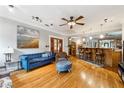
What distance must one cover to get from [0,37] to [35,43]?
7.06 feet

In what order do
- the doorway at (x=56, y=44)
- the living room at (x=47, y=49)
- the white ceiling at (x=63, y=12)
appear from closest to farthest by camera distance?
the living room at (x=47, y=49), the white ceiling at (x=63, y=12), the doorway at (x=56, y=44)

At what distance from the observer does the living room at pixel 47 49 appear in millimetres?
3341

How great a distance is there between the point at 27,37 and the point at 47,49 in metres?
2.26

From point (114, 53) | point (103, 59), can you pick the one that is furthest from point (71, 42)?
point (114, 53)

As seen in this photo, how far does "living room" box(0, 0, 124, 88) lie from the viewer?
3341 millimetres

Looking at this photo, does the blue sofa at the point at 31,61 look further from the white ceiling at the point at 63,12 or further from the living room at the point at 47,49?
the white ceiling at the point at 63,12

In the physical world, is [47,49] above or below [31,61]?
above

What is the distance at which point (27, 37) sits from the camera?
217 inches

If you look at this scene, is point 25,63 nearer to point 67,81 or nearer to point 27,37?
point 27,37

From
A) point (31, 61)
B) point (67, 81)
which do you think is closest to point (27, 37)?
point (31, 61)

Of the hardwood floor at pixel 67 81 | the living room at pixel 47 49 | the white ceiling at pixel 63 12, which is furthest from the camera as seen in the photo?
the white ceiling at pixel 63 12

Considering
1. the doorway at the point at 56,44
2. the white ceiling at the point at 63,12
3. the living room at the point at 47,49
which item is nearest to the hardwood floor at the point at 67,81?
the living room at the point at 47,49
